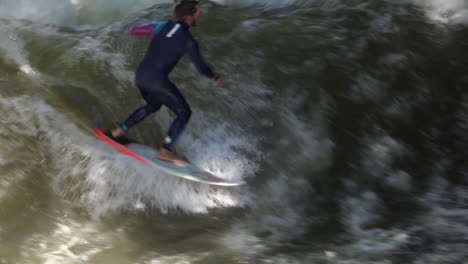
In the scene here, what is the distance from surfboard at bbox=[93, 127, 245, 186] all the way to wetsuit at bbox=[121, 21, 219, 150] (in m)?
0.31

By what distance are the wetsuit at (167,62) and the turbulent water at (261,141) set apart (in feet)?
2.64

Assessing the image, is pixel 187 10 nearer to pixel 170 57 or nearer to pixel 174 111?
pixel 170 57

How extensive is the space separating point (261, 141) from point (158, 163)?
1181 millimetres

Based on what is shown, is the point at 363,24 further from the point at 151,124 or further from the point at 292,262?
the point at 292,262

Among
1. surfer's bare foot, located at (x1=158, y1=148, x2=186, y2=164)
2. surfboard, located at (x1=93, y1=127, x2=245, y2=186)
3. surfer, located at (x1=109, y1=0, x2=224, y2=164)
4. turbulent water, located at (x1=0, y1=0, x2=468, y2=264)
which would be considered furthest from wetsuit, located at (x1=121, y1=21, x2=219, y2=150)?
turbulent water, located at (x1=0, y1=0, x2=468, y2=264)

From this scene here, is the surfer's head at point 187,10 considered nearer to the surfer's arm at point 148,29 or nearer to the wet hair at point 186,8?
the wet hair at point 186,8

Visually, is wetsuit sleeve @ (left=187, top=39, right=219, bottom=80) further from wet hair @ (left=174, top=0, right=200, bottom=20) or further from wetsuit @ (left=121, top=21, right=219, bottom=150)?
wet hair @ (left=174, top=0, right=200, bottom=20)

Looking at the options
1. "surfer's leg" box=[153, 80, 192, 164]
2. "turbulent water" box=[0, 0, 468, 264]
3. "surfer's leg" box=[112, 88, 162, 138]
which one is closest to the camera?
"turbulent water" box=[0, 0, 468, 264]

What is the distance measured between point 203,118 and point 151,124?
0.53m

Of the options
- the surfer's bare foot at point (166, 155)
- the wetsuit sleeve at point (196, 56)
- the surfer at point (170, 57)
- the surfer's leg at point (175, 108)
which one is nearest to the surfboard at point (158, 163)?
the surfer's bare foot at point (166, 155)

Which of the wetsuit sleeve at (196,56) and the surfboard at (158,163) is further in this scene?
the surfboard at (158,163)

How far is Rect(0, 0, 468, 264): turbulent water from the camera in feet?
13.6

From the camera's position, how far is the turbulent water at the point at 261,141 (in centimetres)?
414

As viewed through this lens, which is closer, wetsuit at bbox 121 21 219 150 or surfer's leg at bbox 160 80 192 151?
wetsuit at bbox 121 21 219 150
